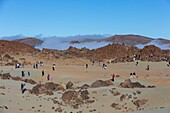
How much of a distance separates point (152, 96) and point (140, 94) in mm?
719

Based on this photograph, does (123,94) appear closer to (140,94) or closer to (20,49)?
(140,94)

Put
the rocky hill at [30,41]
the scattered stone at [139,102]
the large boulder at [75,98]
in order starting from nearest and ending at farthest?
the scattered stone at [139,102] → the large boulder at [75,98] → the rocky hill at [30,41]

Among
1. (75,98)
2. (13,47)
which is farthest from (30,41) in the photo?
(75,98)

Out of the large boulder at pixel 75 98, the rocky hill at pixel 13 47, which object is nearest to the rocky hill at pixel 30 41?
the rocky hill at pixel 13 47

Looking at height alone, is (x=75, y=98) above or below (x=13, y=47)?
below

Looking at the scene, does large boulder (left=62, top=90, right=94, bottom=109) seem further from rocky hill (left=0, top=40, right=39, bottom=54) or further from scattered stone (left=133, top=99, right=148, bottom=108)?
rocky hill (left=0, top=40, right=39, bottom=54)

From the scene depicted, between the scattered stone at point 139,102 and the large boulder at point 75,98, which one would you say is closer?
the scattered stone at point 139,102

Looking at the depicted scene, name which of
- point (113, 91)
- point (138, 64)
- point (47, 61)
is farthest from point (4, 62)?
point (113, 91)

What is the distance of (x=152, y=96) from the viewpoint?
14891mm

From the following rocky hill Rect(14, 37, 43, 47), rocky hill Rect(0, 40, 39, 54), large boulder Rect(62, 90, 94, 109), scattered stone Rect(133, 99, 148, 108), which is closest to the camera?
scattered stone Rect(133, 99, 148, 108)

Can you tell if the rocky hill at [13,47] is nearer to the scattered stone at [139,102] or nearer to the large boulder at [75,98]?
the large boulder at [75,98]

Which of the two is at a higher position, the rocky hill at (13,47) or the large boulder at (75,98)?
the rocky hill at (13,47)

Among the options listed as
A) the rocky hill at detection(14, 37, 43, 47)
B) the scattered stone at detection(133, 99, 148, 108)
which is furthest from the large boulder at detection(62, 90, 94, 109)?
the rocky hill at detection(14, 37, 43, 47)

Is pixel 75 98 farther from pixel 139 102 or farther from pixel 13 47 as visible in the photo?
pixel 13 47
